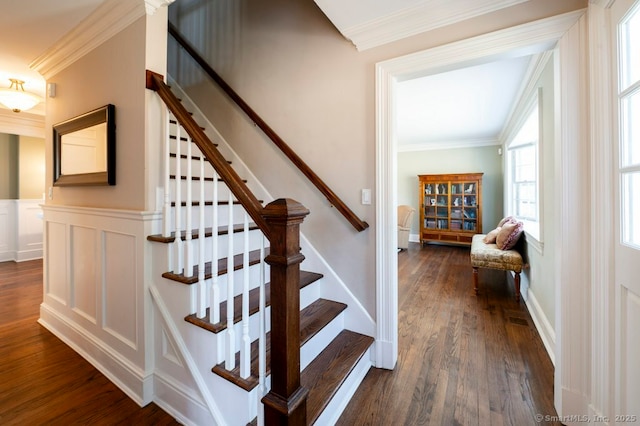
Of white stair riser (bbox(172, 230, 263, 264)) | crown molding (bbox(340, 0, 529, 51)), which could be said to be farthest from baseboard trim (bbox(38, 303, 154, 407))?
crown molding (bbox(340, 0, 529, 51))

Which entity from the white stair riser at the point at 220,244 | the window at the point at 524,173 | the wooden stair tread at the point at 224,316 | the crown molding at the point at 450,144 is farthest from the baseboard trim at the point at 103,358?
the crown molding at the point at 450,144

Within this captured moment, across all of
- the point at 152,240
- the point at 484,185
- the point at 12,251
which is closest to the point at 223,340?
the point at 152,240

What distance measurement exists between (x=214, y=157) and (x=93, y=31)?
5.18 ft

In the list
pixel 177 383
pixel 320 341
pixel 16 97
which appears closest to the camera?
pixel 177 383

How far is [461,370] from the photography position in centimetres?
180

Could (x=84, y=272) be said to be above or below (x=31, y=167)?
below

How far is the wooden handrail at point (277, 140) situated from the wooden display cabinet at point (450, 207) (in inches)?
190

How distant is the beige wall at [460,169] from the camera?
227 inches

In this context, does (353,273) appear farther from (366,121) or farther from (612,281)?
(612,281)

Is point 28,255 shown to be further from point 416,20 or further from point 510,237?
point 510,237

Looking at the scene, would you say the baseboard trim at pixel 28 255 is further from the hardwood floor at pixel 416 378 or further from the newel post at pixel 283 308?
the newel post at pixel 283 308

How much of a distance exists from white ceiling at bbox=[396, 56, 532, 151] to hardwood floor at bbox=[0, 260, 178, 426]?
3.05m

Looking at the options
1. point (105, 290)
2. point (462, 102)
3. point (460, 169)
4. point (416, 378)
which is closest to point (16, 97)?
point (105, 290)

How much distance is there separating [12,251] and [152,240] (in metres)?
5.26
